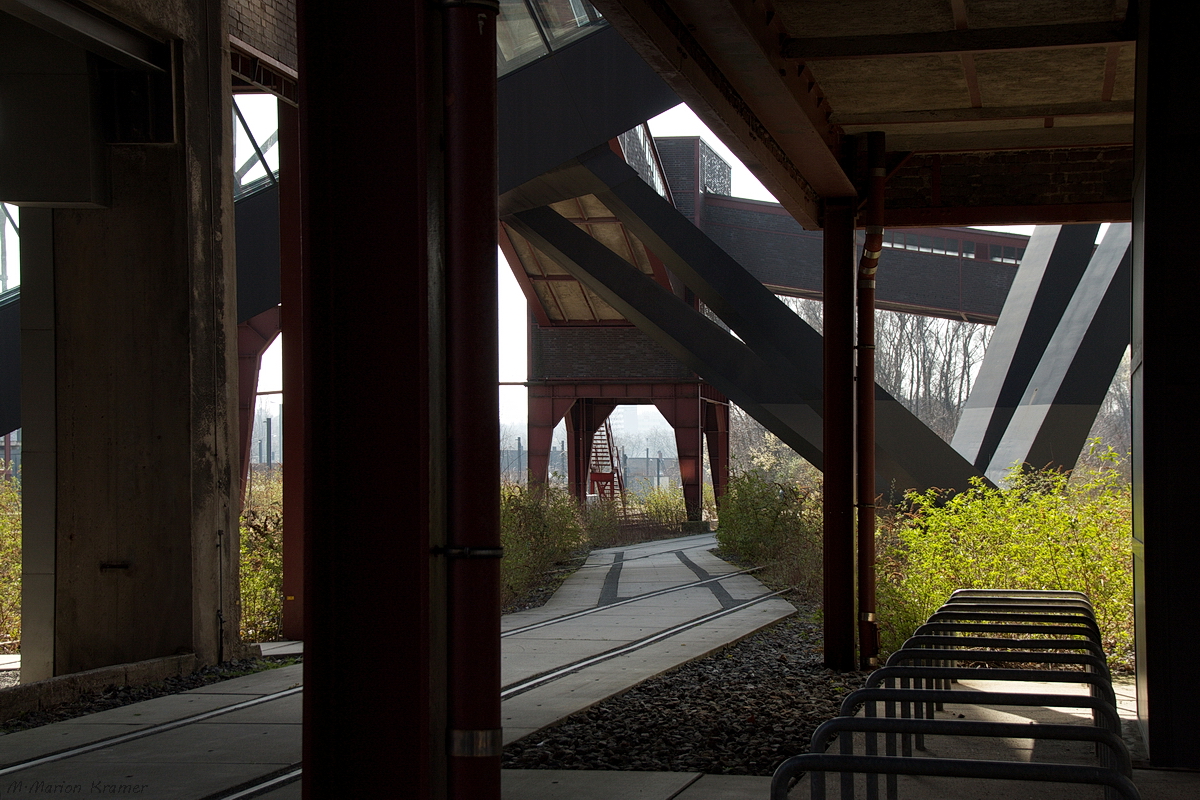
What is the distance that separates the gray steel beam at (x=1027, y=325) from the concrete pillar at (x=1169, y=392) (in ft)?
34.6

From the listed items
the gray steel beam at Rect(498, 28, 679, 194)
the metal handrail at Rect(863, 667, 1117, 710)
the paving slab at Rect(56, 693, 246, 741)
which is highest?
the gray steel beam at Rect(498, 28, 679, 194)

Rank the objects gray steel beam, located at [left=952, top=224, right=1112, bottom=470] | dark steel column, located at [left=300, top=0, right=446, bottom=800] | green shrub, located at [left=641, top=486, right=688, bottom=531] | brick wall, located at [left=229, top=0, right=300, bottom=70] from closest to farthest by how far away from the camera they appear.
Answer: dark steel column, located at [left=300, top=0, right=446, bottom=800] < brick wall, located at [left=229, top=0, right=300, bottom=70] < gray steel beam, located at [left=952, top=224, right=1112, bottom=470] < green shrub, located at [left=641, top=486, right=688, bottom=531]

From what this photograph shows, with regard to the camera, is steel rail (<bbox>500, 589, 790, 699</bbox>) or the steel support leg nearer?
steel rail (<bbox>500, 589, 790, 699</bbox>)

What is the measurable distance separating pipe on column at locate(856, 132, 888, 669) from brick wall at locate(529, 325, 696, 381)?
15831mm

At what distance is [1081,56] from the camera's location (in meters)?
7.16

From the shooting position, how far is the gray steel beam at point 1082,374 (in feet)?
45.4

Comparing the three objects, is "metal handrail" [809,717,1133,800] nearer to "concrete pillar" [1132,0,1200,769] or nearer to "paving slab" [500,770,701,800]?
"paving slab" [500,770,701,800]

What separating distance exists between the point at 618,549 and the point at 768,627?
10.6 m

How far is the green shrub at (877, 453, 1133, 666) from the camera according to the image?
8383 mm

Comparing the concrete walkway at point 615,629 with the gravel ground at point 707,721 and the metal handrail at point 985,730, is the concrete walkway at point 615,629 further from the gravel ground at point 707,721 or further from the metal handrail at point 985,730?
the metal handrail at point 985,730

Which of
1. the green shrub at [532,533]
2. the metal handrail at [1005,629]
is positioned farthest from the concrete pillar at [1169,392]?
the green shrub at [532,533]

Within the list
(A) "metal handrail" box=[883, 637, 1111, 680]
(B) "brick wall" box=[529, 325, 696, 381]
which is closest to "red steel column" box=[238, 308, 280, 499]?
(B) "brick wall" box=[529, 325, 696, 381]

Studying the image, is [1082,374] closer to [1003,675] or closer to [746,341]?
[746,341]

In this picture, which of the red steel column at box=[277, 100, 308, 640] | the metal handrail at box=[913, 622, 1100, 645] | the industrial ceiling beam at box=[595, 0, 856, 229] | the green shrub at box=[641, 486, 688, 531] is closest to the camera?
the metal handrail at box=[913, 622, 1100, 645]
